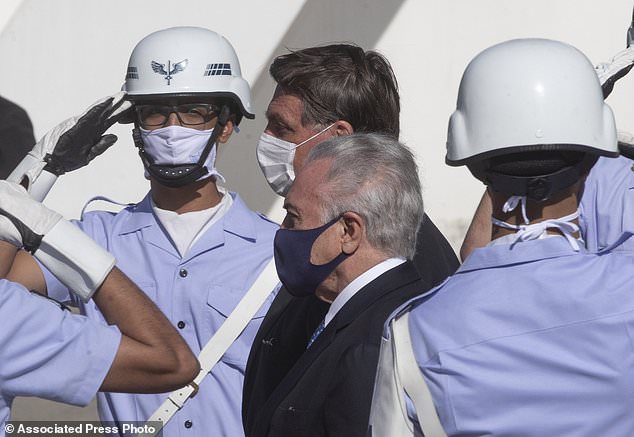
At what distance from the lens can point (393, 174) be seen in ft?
7.80

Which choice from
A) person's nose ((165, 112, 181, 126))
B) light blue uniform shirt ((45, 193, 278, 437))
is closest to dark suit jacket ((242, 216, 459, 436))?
light blue uniform shirt ((45, 193, 278, 437))

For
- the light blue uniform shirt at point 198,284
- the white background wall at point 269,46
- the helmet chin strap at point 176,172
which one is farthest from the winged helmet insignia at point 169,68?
the white background wall at point 269,46

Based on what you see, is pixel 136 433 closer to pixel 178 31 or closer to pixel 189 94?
pixel 189 94

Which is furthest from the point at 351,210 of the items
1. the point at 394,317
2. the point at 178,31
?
the point at 178,31

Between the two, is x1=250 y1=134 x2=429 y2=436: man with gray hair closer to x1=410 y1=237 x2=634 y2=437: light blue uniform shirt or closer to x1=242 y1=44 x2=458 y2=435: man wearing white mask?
x1=410 y1=237 x2=634 y2=437: light blue uniform shirt

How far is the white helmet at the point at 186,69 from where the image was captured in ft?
11.3

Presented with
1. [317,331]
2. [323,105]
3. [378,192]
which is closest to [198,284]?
[323,105]

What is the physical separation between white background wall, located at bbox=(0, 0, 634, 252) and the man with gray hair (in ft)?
9.24

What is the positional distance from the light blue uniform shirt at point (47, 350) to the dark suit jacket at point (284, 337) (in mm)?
373

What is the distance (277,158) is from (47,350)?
50.9 inches

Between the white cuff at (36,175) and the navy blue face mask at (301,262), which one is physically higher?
the navy blue face mask at (301,262)

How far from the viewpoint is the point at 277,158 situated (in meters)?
3.37

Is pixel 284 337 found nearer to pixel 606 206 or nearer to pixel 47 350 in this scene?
pixel 47 350

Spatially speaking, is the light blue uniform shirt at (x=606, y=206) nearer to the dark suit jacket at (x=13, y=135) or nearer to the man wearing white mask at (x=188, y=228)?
the man wearing white mask at (x=188, y=228)
